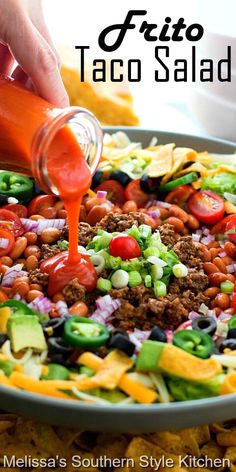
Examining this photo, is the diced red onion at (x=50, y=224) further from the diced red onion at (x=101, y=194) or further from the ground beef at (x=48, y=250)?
the diced red onion at (x=101, y=194)

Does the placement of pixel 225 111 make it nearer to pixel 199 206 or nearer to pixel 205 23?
pixel 205 23

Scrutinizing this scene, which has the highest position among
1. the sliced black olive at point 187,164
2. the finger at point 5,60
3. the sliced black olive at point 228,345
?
the finger at point 5,60

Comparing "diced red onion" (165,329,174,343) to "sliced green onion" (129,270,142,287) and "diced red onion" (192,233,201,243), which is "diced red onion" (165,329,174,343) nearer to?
"sliced green onion" (129,270,142,287)

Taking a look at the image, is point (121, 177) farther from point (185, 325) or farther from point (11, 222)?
point (185, 325)

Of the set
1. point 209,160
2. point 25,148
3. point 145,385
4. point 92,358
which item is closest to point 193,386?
point 145,385

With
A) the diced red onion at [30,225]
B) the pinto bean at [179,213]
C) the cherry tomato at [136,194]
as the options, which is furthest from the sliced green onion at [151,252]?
the cherry tomato at [136,194]

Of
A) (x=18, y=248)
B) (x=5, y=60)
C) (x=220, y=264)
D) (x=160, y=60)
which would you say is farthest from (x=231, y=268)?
(x=160, y=60)
